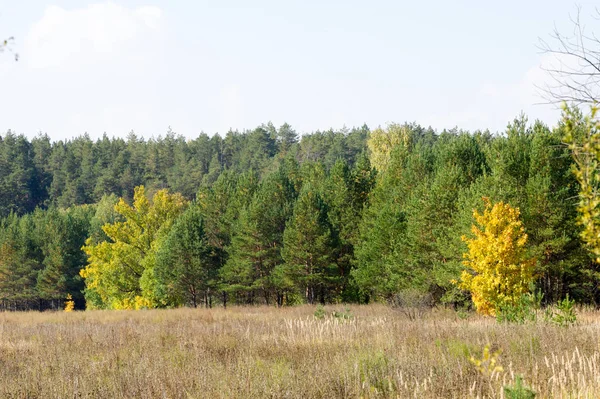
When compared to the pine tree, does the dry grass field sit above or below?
below

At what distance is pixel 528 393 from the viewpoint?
18.6ft

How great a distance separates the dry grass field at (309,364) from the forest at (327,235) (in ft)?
8.78

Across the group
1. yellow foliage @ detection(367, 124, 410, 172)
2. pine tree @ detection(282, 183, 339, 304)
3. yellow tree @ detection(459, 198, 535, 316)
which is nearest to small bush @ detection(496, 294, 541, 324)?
yellow tree @ detection(459, 198, 535, 316)

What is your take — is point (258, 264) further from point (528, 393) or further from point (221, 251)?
point (528, 393)

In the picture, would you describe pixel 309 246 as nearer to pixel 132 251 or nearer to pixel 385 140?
pixel 132 251

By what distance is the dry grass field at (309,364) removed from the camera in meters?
7.53

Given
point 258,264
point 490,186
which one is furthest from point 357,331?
point 258,264

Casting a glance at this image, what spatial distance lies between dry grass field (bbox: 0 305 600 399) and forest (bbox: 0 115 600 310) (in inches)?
105

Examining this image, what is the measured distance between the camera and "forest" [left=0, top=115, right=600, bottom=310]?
29641 mm

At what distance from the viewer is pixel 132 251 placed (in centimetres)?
5222

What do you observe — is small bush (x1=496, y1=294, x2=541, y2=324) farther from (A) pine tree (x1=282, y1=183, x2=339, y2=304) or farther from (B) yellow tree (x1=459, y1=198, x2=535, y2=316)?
(A) pine tree (x1=282, y1=183, x2=339, y2=304)

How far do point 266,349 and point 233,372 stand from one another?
10.8 ft

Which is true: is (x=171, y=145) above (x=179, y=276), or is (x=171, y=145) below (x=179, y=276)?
above

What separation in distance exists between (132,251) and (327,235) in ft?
65.1
